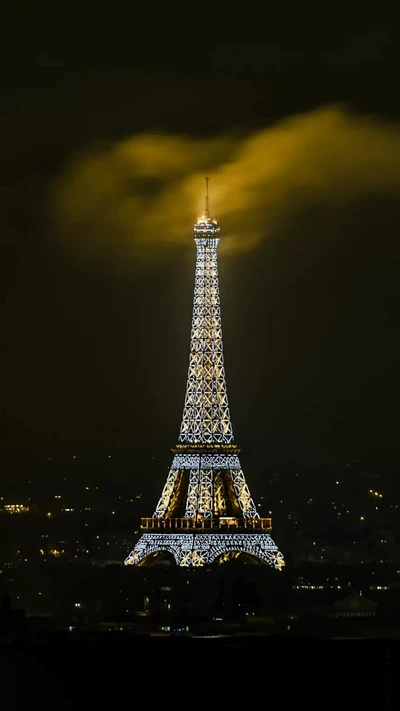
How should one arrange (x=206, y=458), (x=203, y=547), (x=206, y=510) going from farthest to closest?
1. (x=203, y=547)
2. (x=206, y=510)
3. (x=206, y=458)

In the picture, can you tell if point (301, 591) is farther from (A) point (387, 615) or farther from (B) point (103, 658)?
(B) point (103, 658)

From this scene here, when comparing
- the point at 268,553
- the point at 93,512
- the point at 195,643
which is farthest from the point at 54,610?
the point at 93,512

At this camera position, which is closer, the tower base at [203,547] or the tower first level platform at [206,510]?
the tower first level platform at [206,510]

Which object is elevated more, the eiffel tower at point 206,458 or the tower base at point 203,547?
the eiffel tower at point 206,458

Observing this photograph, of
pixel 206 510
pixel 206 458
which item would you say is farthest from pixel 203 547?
pixel 206 458

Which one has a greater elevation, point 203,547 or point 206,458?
point 206,458

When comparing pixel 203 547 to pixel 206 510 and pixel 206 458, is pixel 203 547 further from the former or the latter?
pixel 206 458
